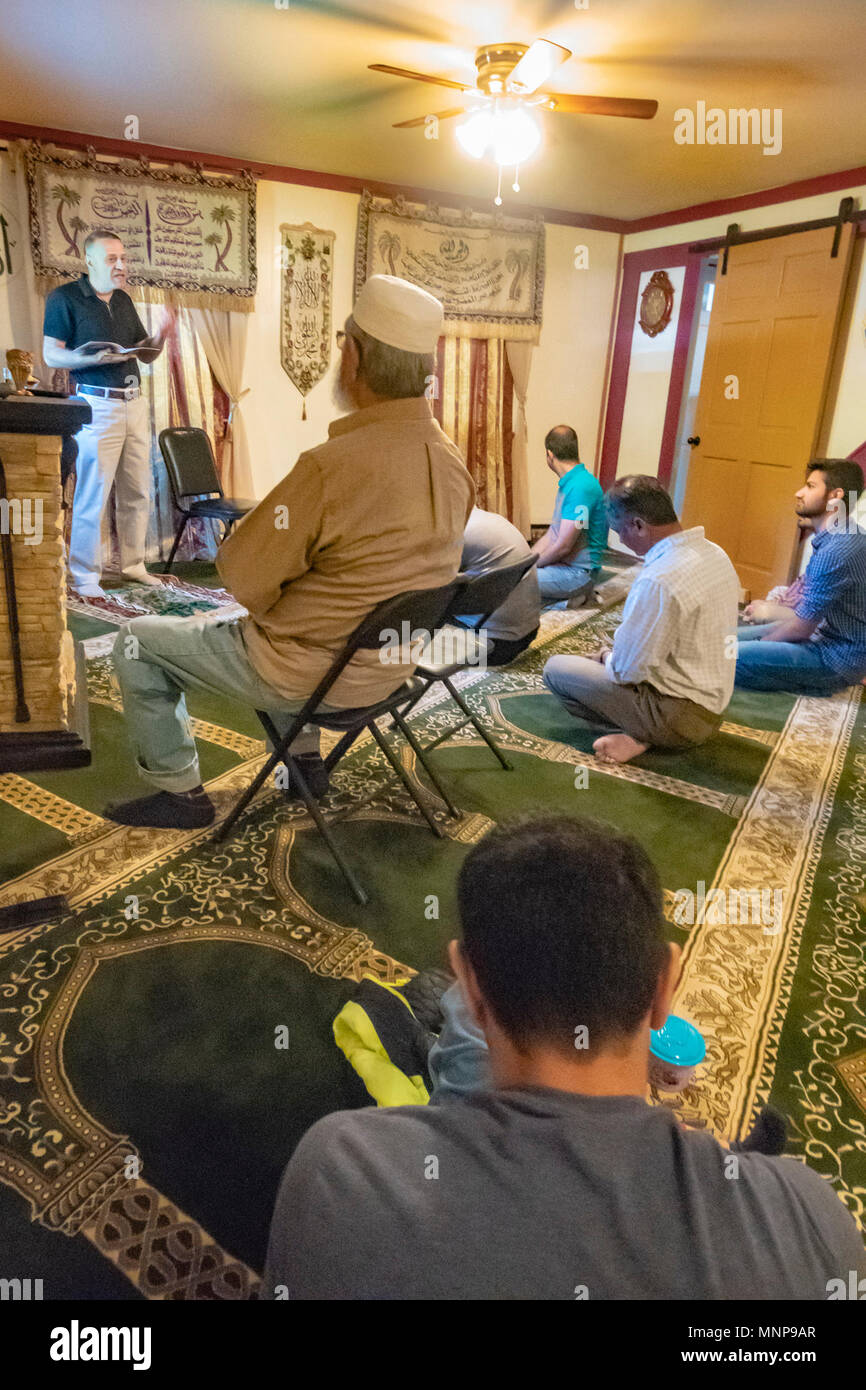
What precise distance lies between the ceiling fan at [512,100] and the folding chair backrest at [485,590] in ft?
6.72

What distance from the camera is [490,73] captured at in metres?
3.42

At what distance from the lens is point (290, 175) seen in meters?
5.55

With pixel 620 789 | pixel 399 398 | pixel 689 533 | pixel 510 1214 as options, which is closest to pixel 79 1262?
pixel 510 1214

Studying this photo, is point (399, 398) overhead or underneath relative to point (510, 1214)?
overhead

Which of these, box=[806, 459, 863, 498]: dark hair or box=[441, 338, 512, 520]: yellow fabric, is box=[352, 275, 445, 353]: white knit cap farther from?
box=[441, 338, 512, 520]: yellow fabric

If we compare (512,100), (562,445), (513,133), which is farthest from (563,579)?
(512,100)

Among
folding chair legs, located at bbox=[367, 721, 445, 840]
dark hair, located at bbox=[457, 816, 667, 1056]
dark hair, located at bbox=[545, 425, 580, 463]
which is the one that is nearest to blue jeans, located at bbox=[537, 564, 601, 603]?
dark hair, located at bbox=[545, 425, 580, 463]

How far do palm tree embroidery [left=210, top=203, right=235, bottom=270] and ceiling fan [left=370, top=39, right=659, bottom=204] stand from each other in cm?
215

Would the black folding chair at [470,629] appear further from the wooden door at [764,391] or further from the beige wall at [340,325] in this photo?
the beige wall at [340,325]

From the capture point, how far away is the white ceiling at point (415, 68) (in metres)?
3.15

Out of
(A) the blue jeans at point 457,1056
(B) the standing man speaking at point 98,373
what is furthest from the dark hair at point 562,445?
(A) the blue jeans at point 457,1056
